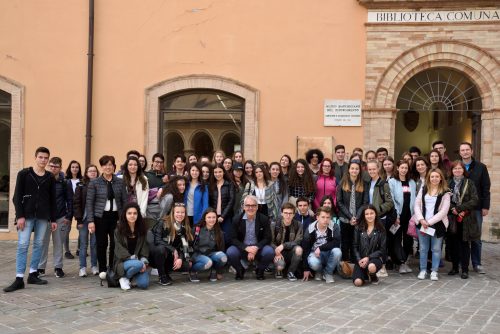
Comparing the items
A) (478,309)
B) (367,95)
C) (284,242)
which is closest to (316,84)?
(367,95)

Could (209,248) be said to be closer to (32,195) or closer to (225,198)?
(225,198)

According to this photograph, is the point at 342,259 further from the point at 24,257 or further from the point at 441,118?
the point at 441,118

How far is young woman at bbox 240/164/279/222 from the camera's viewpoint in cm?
809

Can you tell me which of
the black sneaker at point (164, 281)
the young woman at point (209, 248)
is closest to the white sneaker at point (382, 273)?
the young woman at point (209, 248)

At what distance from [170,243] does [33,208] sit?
5.83ft

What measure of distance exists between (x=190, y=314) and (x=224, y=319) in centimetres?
39

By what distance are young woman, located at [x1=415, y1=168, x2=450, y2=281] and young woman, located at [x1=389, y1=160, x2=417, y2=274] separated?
235 millimetres

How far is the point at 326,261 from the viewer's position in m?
7.48

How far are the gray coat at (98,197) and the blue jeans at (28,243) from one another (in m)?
0.57

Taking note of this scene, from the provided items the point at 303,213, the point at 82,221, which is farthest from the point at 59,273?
the point at 303,213

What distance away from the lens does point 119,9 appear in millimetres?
11531

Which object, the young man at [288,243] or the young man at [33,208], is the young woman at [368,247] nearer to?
the young man at [288,243]

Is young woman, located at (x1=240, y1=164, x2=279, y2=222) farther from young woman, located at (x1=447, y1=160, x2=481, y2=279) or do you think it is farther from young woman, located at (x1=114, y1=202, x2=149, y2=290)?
young woman, located at (x1=447, y1=160, x2=481, y2=279)

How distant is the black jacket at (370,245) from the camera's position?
7383mm
